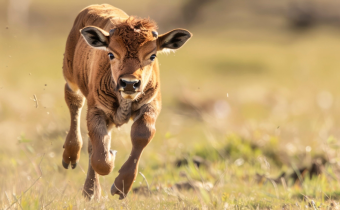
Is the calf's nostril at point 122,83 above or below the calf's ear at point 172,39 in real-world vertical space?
below

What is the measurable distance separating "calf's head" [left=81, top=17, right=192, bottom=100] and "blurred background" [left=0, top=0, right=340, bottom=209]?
4.37 ft

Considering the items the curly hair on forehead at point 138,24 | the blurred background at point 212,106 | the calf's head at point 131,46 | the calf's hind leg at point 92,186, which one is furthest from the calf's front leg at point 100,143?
the curly hair on forehead at point 138,24

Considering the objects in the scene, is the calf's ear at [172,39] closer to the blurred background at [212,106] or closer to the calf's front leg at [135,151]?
the calf's front leg at [135,151]

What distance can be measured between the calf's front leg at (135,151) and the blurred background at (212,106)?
21 centimetres

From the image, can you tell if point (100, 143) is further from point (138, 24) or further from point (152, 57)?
point (138, 24)

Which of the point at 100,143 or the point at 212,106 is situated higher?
the point at 100,143

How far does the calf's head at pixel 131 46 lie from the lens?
5.84 m

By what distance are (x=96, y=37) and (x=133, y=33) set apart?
0.47 meters

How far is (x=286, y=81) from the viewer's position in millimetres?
29297

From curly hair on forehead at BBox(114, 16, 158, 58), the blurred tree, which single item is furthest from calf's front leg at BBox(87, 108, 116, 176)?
the blurred tree

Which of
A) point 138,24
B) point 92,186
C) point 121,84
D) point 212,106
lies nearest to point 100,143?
point 121,84

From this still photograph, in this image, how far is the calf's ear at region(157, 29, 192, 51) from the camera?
6383 millimetres

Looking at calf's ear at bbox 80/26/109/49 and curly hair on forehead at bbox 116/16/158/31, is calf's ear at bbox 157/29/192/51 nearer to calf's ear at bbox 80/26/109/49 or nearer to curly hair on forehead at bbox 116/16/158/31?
curly hair on forehead at bbox 116/16/158/31

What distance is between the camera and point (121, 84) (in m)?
5.60
